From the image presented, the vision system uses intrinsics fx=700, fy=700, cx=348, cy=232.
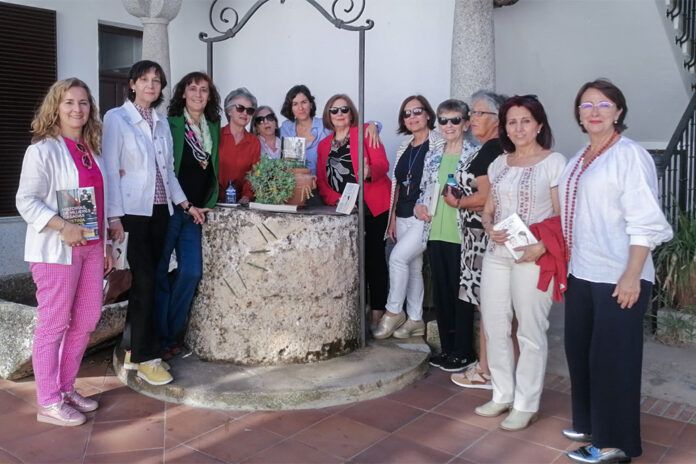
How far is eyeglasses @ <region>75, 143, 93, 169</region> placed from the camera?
374 centimetres

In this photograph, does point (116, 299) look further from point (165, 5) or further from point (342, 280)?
point (165, 5)

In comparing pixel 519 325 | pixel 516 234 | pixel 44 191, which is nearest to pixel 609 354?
pixel 519 325

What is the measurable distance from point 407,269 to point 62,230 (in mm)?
2348

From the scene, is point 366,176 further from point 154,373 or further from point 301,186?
point 154,373

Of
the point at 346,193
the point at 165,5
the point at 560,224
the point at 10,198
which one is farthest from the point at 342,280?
the point at 10,198

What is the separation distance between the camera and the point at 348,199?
471 centimetres

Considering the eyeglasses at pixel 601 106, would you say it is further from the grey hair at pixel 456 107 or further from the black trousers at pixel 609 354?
the grey hair at pixel 456 107

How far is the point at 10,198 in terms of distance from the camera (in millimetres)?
7719

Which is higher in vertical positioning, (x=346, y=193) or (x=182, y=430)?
(x=346, y=193)

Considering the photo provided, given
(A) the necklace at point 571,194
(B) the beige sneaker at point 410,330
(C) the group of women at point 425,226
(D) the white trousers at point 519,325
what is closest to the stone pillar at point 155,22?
(C) the group of women at point 425,226

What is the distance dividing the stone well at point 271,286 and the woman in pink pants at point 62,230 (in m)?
0.79

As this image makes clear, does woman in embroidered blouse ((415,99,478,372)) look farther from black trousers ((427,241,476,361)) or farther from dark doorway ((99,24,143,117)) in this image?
dark doorway ((99,24,143,117))

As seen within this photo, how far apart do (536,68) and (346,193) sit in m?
3.36

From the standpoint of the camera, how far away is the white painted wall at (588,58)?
277 inches
